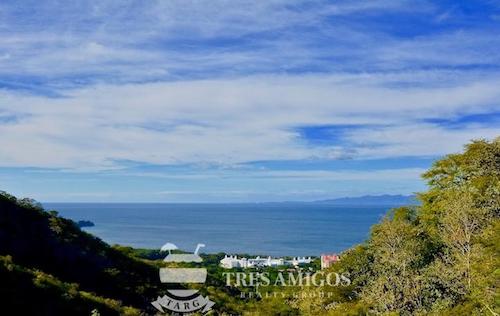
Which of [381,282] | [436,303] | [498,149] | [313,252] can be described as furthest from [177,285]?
[313,252]

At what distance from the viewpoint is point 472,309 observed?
13227 mm

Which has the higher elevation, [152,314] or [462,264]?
[462,264]

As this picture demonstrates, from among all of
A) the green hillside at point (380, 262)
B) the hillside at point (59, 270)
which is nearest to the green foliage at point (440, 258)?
the green hillside at point (380, 262)

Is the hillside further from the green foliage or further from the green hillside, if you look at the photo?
the green foliage

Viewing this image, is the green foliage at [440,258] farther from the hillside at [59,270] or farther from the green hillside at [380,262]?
the hillside at [59,270]

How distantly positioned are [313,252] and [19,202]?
7933 centimetres

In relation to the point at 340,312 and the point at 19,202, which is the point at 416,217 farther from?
the point at 19,202

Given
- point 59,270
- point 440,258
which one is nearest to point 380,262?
point 440,258

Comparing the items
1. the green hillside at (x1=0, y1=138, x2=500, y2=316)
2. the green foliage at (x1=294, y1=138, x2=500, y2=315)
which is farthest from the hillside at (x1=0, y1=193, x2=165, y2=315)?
the green foliage at (x1=294, y1=138, x2=500, y2=315)

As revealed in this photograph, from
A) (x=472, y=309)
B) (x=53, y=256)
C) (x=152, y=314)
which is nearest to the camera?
(x=472, y=309)

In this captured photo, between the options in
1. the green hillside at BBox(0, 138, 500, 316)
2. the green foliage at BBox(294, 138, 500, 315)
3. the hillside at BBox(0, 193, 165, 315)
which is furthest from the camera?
the green foliage at BBox(294, 138, 500, 315)

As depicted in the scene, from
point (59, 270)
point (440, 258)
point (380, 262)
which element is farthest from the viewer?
point (380, 262)

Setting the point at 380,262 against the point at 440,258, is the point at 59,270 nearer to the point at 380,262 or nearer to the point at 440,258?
the point at 380,262

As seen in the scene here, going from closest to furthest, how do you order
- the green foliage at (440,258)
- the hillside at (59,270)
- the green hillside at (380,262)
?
the hillside at (59,270), the green hillside at (380,262), the green foliage at (440,258)
